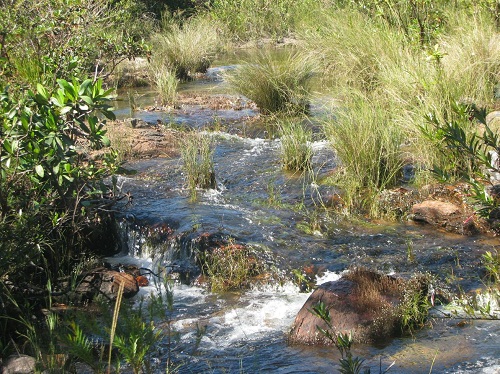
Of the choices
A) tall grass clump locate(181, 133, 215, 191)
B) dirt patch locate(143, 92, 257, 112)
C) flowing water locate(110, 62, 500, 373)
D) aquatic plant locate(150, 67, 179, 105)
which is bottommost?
flowing water locate(110, 62, 500, 373)

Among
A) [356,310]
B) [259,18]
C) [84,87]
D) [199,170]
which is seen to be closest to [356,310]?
[356,310]

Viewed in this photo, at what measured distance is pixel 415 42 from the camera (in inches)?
400

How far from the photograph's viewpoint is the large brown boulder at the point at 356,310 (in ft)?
14.9

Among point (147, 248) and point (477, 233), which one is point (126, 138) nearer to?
point (147, 248)

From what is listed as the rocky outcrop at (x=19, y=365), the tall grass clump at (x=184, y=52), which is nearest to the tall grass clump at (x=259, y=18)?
the tall grass clump at (x=184, y=52)

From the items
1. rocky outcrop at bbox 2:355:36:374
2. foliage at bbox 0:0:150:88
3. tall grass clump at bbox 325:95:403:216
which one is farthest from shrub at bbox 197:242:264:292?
foliage at bbox 0:0:150:88

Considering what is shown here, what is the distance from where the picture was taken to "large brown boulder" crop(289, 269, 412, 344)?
4527mm

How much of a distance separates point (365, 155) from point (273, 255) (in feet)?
6.09

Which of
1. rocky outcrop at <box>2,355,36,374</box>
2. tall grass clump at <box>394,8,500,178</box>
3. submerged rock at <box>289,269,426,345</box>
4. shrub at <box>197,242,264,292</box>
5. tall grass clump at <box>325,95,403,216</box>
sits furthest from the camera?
tall grass clump at <box>394,8,500,178</box>

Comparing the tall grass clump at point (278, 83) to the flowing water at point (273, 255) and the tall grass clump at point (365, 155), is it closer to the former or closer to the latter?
the flowing water at point (273, 255)

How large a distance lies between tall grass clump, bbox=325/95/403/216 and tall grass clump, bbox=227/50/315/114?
2.96m

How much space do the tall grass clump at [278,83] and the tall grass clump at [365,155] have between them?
2.96 meters

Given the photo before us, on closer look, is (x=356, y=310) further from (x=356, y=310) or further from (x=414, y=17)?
(x=414, y=17)

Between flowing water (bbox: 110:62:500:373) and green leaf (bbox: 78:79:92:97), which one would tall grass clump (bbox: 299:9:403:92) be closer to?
flowing water (bbox: 110:62:500:373)
